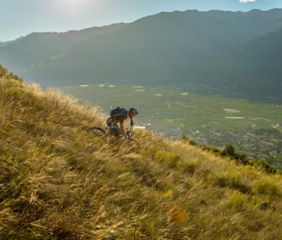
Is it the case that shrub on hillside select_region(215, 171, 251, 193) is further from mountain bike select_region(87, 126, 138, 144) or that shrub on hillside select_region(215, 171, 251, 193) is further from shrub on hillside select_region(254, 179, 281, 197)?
mountain bike select_region(87, 126, 138, 144)

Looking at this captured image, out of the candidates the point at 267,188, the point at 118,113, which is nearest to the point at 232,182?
the point at 267,188

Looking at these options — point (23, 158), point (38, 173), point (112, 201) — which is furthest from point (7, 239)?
point (112, 201)

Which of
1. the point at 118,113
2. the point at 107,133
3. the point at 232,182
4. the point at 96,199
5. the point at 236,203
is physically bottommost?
the point at 232,182

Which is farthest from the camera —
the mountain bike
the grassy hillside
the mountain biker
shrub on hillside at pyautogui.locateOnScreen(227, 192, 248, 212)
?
the mountain biker

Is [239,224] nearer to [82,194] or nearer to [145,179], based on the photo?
[145,179]

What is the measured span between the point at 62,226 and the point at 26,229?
0.33m

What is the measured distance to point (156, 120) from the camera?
570ft

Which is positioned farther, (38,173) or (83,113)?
(83,113)

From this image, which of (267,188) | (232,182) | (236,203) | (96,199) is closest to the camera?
(96,199)

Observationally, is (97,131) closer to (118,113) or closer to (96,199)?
(118,113)

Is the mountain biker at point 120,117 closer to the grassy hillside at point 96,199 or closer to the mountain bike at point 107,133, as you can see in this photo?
the mountain bike at point 107,133

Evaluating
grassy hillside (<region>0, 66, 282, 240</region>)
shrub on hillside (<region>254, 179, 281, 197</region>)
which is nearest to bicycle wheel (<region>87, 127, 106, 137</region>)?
grassy hillside (<region>0, 66, 282, 240</region>)

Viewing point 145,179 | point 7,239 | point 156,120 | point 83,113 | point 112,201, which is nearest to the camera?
Answer: point 7,239

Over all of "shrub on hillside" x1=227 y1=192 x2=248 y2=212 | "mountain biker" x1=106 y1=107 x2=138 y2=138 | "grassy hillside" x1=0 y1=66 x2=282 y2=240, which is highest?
"mountain biker" x1=106 y1=107 x2=138 y2=138
